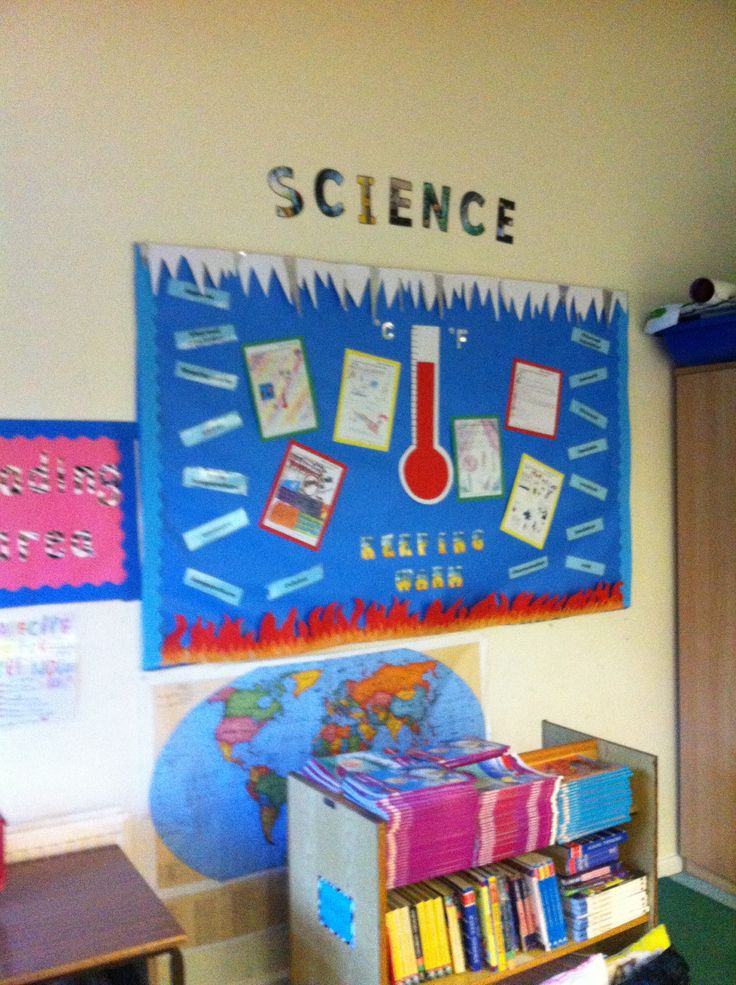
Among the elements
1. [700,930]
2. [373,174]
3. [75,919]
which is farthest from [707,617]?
[75,919]

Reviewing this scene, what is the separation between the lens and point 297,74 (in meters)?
2.54

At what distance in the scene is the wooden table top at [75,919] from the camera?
169cm

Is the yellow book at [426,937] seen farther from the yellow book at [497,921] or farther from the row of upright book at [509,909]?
the yellow book at [497,921]

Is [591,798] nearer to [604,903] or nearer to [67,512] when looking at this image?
[604,903]

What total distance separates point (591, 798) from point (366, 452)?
110 cm

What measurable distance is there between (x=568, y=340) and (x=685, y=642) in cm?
114

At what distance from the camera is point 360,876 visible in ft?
6.85

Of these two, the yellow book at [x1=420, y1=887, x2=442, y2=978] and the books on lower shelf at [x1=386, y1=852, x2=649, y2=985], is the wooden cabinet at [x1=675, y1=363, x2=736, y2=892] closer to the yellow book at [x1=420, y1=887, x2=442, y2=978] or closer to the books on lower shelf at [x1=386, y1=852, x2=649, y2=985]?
the books on lower shelf at [x1=386, y1=852, x2=649, y2=985]

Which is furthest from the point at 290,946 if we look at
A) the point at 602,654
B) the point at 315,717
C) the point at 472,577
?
the point at 602,654

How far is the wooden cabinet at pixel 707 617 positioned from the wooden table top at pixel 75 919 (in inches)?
79.6

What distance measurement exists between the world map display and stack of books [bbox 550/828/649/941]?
54 cm

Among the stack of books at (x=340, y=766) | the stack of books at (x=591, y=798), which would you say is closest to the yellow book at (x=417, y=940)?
the stack of books at (x=340, y=766)

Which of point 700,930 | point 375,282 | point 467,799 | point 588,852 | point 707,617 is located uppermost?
point 375,282

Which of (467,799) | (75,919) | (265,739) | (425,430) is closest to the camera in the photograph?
Answer: (75,919)
